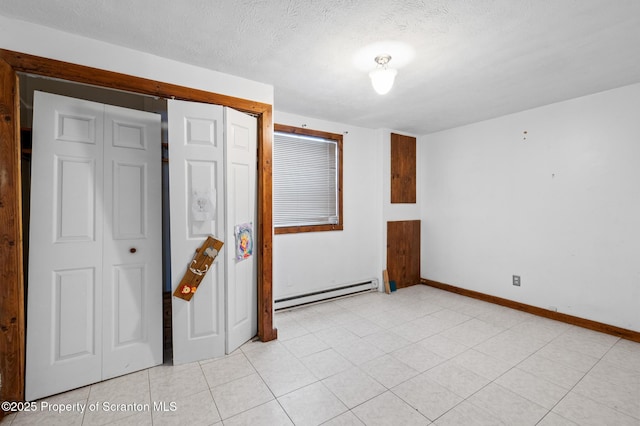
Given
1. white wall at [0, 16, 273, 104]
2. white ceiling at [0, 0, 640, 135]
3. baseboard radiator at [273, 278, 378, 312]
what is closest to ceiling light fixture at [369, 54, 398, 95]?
white ceiling at [0, 0, 640, 135]

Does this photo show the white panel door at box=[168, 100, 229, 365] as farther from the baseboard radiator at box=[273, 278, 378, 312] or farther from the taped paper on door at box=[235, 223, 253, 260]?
the baseboard radiator at box=[273, 278, 378, 312]

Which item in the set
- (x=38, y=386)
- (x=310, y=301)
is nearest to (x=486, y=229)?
(x=310, y=301)

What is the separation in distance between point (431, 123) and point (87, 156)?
4.10 metres

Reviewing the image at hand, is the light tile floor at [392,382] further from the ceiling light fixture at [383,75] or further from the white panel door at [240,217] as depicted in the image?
the ceiling light fixture at [383,75]

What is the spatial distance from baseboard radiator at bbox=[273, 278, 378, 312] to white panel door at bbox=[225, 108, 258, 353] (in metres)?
0.65

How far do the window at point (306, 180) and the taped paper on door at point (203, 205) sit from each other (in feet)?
4.32

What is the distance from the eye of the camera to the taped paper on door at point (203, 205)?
2.42 m

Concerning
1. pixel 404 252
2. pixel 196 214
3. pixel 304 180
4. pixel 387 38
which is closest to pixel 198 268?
pixel 196 214

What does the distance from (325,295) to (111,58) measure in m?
3.43

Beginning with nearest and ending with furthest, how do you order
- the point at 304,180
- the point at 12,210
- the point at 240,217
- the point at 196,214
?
the point at 12,210, the point at 196,214, the point at 240,217, the point at 304,180

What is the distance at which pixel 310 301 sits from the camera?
3977 millimetres

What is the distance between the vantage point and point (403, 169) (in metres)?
4.82

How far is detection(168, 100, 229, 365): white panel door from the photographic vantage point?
238 centimetres

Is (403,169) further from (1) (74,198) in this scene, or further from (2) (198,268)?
(1) (74,198)
